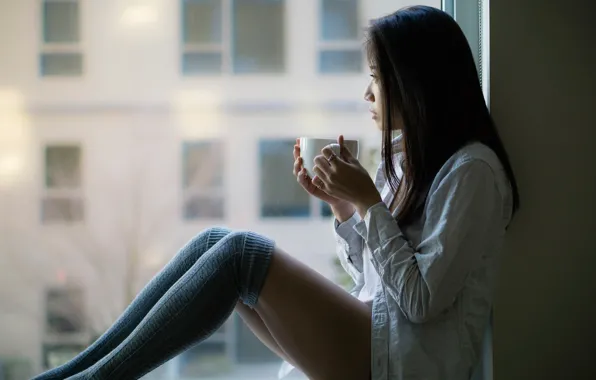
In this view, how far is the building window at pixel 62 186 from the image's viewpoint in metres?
1.49

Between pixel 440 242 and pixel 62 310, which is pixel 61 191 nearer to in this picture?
pixel 62 310

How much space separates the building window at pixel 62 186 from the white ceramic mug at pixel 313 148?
1.97 feet

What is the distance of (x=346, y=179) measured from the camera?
108cm

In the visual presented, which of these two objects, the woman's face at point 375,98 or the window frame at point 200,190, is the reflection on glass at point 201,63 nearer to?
the window frame at point 200,190

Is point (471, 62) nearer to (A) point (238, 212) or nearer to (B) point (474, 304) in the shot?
(B) point (474, 304)

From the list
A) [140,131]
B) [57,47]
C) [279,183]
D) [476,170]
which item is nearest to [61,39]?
[57,47]

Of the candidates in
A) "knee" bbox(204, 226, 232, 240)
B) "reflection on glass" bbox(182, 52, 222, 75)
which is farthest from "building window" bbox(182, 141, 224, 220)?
"knee" bbox(204, 226, 232, 240)

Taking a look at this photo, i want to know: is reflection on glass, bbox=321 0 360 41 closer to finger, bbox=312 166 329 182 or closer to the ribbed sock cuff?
finger, bbox=312 166 329 182

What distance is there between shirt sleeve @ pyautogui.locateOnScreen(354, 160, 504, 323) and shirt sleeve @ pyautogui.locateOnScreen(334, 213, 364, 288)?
8.7 inches

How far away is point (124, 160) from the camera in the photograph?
1.49 meters

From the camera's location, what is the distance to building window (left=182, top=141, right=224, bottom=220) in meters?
1.50

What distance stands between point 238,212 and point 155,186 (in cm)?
20

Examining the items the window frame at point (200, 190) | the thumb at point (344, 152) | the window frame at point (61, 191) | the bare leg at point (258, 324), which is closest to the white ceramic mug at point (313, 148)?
the thumb at point (344, 152)

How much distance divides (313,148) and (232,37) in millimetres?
494
